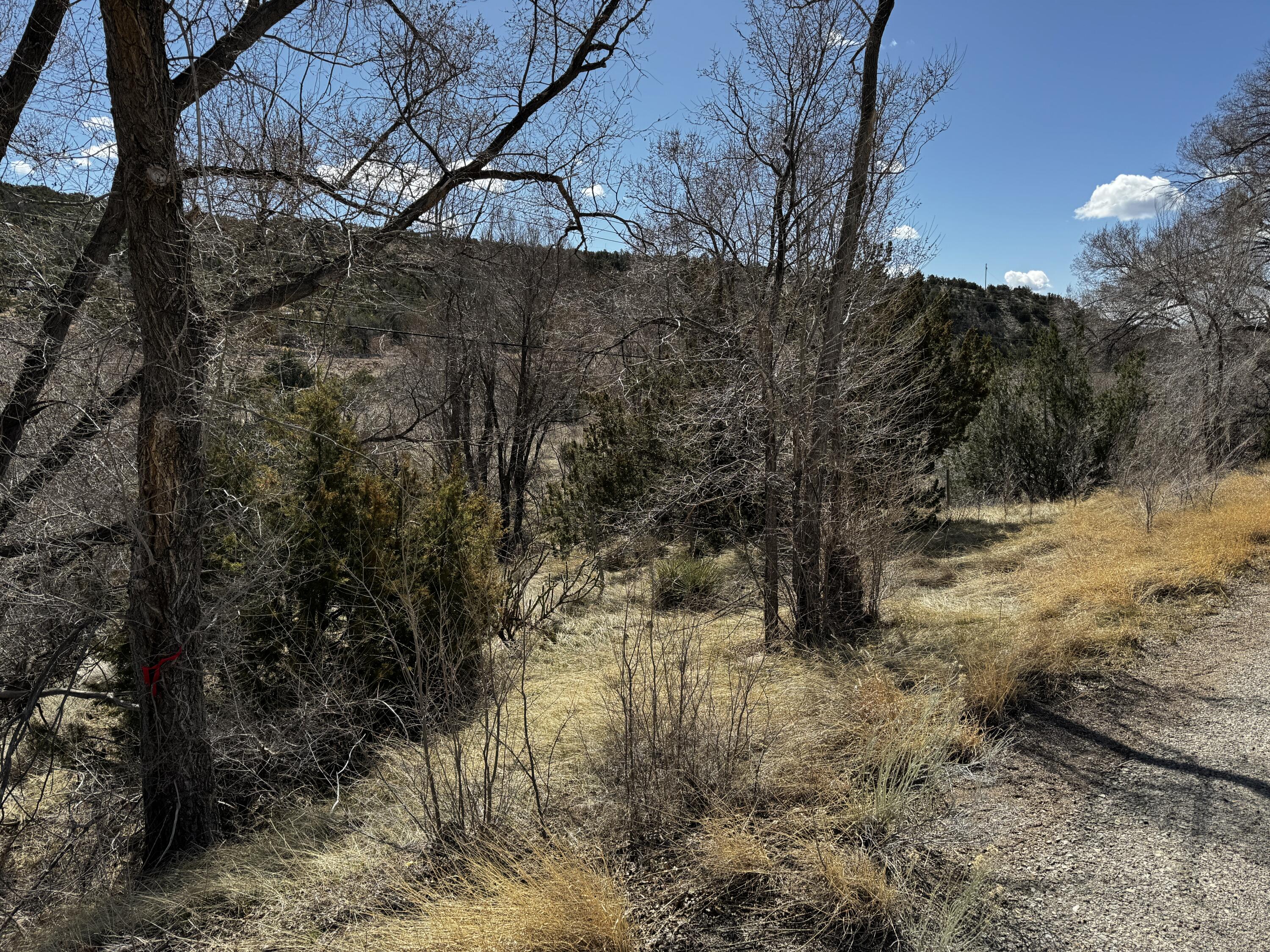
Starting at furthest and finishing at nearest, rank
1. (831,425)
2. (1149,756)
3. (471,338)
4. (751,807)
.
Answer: (471,338)
(831,425)
(1149,756)
(751,807)

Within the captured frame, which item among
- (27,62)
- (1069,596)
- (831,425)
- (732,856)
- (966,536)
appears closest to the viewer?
(732,856)

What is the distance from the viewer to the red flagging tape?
14.7ft

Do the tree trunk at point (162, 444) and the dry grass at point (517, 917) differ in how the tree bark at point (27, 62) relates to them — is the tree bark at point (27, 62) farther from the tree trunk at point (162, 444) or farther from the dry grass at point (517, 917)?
the dry grass at point (517, 917)

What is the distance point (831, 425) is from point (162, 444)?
5.39m

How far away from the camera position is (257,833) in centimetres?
488

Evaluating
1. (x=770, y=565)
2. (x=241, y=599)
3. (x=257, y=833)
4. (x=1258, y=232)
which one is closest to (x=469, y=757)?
(x=257, y=833)

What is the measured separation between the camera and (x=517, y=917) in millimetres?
2670

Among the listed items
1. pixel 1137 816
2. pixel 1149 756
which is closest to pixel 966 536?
pixel 1149 756

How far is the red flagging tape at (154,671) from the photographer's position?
448cm

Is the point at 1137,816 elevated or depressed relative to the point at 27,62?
depressed

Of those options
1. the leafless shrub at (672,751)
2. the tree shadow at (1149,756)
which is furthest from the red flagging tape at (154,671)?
the tree shadow at (1149,756)

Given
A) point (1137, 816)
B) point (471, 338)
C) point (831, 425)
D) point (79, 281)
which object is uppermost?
point (471, 338)

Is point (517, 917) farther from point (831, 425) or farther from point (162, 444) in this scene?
point (831, 425)

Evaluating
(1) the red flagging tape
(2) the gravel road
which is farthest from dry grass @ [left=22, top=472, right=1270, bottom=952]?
(1) the red flagging tape
